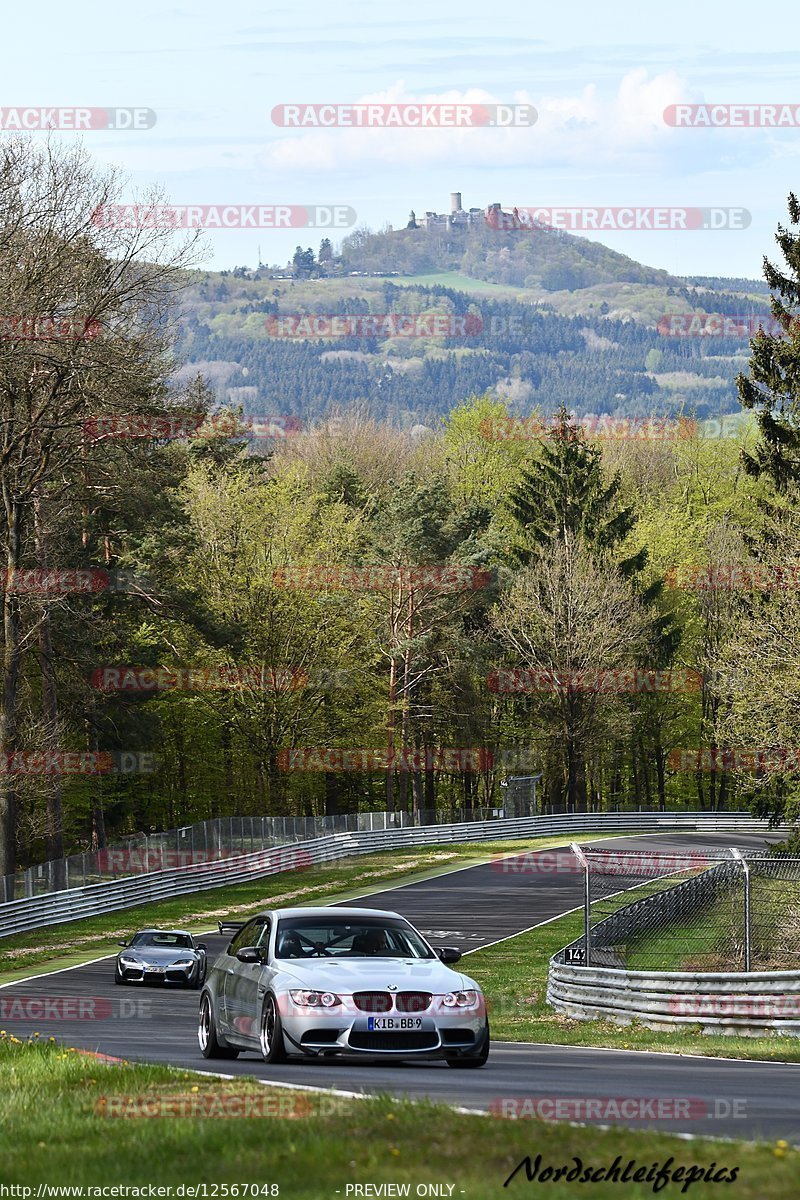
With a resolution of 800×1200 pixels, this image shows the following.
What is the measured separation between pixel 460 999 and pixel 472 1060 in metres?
0.52

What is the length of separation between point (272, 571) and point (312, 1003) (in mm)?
57025

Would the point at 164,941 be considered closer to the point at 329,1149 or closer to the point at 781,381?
the point at 781,381

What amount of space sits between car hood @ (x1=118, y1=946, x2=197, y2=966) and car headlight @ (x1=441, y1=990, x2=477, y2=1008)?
60.0 feet

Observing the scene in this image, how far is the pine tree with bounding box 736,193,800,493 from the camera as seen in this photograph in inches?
1607

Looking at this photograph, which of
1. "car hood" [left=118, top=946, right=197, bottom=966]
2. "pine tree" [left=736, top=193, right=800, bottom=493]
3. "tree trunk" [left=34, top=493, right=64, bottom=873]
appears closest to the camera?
"car hood" [left=118, top=946, right=197, bottom=966]

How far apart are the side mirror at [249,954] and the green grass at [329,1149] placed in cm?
414

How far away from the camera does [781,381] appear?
134 feet

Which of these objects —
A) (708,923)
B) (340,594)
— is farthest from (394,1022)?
(340,594)

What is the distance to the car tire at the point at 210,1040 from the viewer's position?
14.7 meters

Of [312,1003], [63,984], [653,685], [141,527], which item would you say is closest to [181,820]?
[653,685]

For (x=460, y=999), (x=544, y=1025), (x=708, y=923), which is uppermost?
(x=460, y=999)

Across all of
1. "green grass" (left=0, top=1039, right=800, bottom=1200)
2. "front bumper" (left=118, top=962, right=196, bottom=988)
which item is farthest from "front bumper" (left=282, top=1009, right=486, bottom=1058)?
A: "front bumper" (left=118, top=962, right=196, bottom=988)

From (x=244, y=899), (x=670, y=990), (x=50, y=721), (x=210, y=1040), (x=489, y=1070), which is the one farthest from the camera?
(x=244, y=899)

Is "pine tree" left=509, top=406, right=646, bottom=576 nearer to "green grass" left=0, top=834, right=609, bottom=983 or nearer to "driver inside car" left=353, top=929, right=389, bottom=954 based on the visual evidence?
"green grass" left=0, top=834, right=609, bottom=983
